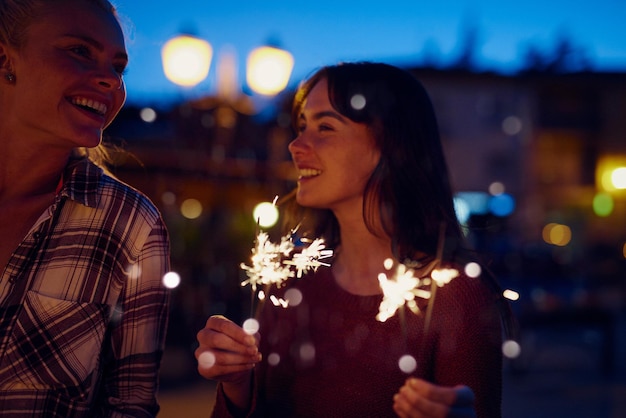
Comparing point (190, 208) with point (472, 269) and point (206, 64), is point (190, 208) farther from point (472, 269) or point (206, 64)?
point (472, 269)

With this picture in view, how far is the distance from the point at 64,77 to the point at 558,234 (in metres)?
34.0

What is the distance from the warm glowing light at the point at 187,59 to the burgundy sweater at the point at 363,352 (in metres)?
5.57

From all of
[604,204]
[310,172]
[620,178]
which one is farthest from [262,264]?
[604,204]

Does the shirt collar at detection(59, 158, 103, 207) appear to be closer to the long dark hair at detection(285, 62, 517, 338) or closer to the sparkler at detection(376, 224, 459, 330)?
the long dark hair at detection(285, 62, 517, 338)

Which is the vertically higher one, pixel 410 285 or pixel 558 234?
pixel 558 234

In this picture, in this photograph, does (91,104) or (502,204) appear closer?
(91,104)

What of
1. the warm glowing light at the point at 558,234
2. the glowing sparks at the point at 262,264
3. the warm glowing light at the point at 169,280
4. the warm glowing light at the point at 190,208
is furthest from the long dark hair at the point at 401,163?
the warm glowing light at the point at 558,234

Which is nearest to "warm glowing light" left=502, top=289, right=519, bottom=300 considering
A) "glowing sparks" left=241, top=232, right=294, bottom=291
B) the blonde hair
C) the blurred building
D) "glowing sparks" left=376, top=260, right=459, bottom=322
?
"glowing sparks" left=376, top=260, right=459, bottom=322

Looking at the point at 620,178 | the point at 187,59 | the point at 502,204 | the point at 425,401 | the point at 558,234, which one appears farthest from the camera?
the point at 558,234

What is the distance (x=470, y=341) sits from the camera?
2.06m

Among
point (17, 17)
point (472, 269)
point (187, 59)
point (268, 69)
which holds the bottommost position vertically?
point (472, 269)

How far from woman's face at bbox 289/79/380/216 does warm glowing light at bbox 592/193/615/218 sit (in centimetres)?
3186

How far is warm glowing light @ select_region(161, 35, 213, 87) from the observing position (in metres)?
7.46

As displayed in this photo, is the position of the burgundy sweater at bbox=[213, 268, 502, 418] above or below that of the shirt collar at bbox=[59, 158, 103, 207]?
below
